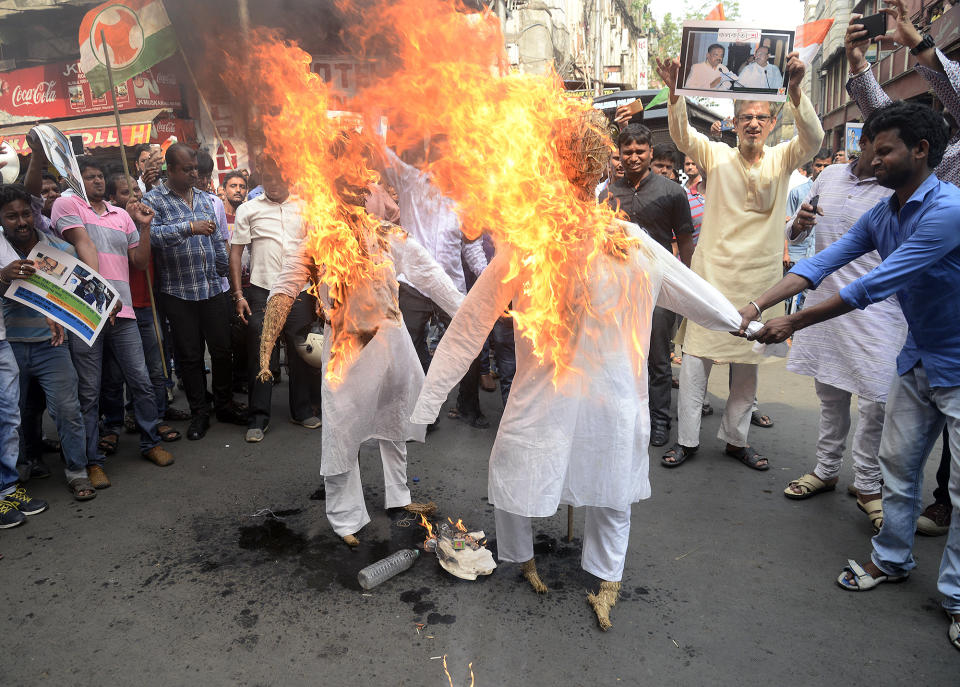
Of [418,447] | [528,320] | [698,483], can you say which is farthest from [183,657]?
[698,483]

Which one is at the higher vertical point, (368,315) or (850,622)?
(368,315)

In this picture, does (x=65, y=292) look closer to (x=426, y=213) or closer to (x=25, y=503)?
(x=25, y=503)

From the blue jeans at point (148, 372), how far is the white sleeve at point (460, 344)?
12.4 feet

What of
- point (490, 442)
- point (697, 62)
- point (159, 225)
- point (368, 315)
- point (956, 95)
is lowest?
point (490, 442)

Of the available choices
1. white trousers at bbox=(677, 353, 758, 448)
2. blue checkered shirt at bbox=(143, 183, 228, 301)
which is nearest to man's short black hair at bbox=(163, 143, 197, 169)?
blue checkered shirt at bbox=(143, 183, 228, 301)

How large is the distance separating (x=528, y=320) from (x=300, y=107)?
2.26 meters

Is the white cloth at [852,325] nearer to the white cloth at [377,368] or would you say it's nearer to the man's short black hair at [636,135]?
the man's short black hair at [636,135]

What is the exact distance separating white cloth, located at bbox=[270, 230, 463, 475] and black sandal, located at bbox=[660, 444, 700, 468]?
231 cm

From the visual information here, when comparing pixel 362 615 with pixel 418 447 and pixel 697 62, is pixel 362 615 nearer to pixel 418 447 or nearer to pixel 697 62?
pixel 418 447

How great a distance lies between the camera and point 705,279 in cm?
516

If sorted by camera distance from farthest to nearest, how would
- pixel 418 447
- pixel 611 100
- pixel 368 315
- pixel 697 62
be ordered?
1. pixel 611 100
2. pixel 418 447
3. pixel 697 62
4. pixel 368 315

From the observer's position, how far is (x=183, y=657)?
9.68 ft

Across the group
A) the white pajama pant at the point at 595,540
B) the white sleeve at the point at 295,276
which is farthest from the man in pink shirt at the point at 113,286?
the white pajama pant at the point at 595,540

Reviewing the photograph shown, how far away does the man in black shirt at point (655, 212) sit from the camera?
17.5ft
